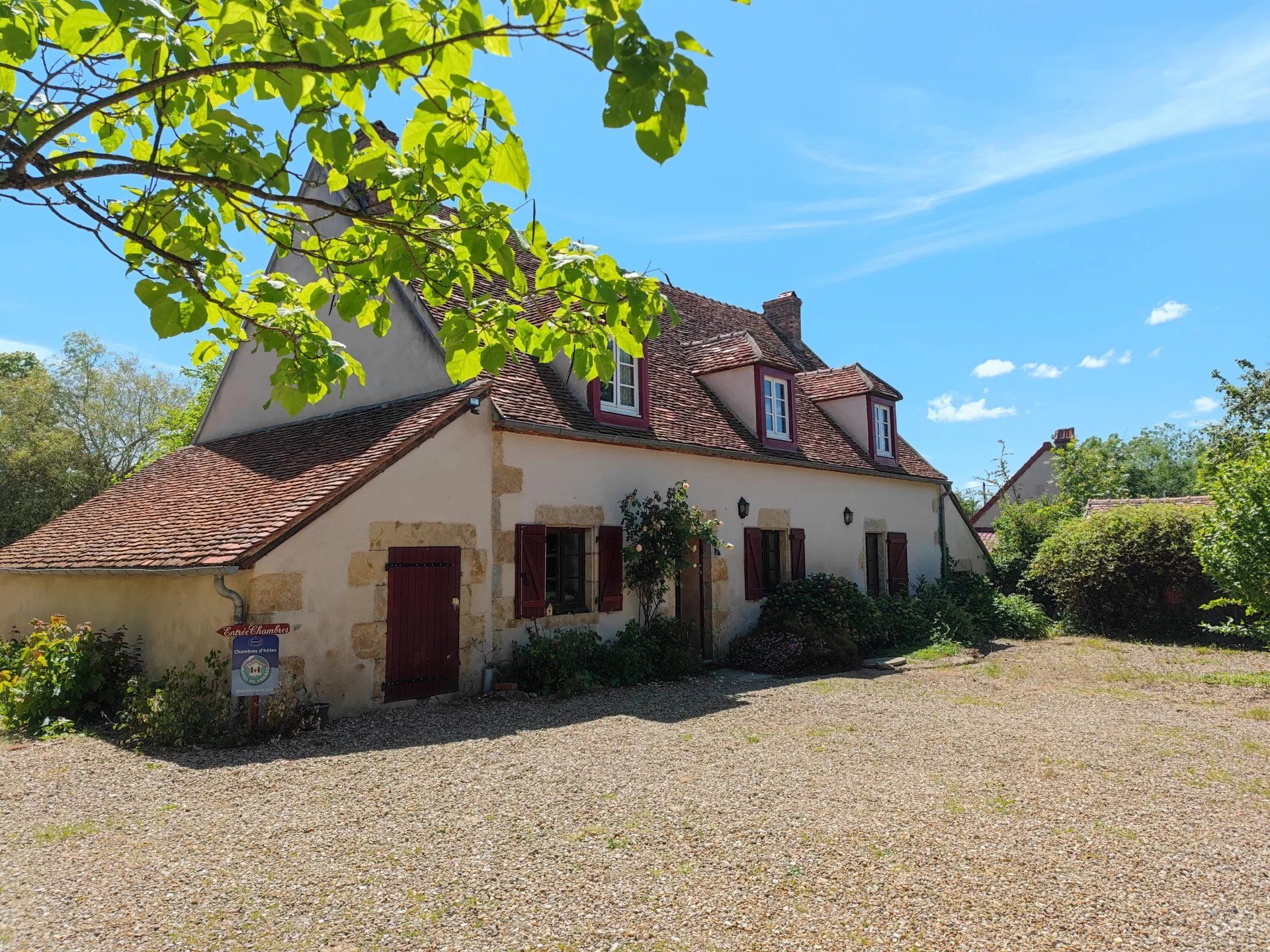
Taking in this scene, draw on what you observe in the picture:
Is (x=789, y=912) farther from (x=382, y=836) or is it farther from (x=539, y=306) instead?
(x=539, y=306)

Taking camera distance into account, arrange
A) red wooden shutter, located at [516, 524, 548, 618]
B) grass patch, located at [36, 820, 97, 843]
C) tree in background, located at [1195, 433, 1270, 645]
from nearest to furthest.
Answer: grass patch, located at [36, 820, 97, 843], red wooden shutter, located at [516, 524, 548, 618], tree in background, located at [1195, 433, 1270, 645]

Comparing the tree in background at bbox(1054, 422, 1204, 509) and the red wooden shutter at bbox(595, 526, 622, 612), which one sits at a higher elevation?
the tree in background at bbox(1054, 422, 1204, 509)

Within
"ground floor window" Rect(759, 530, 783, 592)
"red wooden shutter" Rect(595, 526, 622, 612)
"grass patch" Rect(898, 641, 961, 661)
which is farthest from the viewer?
"ground floor window" Rect(759, 530, 783, 592)

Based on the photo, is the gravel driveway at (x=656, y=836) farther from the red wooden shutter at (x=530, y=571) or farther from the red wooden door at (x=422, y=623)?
the red wooden shutter at (x=530, y=571)

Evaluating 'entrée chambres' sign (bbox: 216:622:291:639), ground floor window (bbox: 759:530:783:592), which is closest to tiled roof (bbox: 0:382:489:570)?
'entrée chambres' sign (bbox: 216:622:291:639)

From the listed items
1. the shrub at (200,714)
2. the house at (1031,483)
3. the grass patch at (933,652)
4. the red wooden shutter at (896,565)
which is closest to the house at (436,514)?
the shrub at (200,714)

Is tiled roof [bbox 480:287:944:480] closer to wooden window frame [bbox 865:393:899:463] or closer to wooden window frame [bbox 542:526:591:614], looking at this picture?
wooden window frame [bbox 865:393:899:463]

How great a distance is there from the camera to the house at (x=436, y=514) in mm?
7816

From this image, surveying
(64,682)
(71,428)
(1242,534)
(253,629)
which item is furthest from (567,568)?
(71,428)

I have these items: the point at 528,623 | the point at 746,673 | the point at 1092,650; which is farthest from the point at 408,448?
the point at 1092,650

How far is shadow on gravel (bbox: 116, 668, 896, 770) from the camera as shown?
652 centimetres

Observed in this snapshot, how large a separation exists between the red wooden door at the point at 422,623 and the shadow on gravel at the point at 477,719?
10.0 inches

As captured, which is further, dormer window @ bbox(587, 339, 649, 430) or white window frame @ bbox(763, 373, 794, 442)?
white window frame @ bbox(763, 373, 794, 442)

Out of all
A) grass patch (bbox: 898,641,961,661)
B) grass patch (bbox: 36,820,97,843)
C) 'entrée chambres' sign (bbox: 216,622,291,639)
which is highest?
'entrée chambres' sign (bbox: 216,622,291,639)
